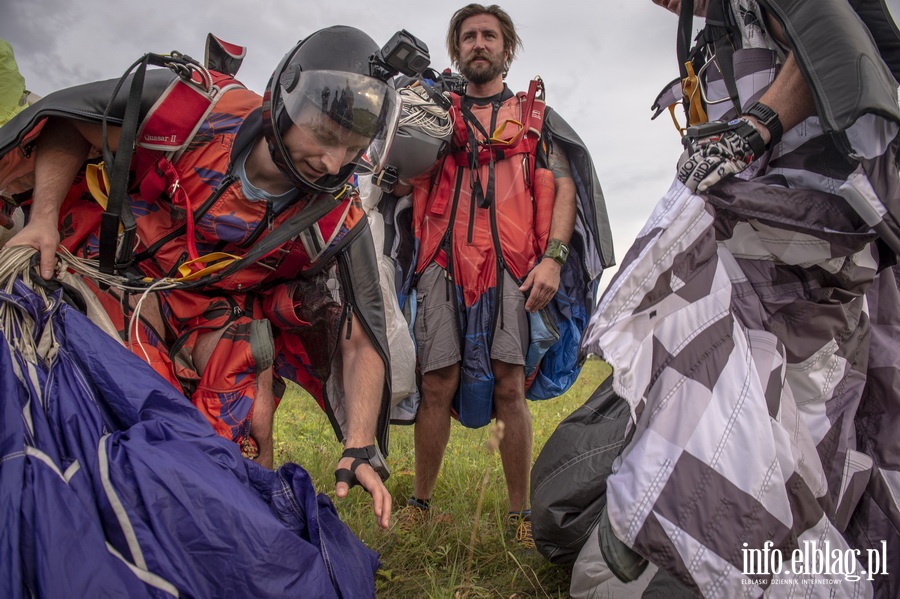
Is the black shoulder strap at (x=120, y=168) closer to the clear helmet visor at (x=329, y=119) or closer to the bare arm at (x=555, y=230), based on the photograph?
the clear helmet visor at (x=329, y=119)

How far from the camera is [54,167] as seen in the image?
2.22 m

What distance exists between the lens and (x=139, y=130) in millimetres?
2211

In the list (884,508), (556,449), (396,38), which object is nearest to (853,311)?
(884,508)

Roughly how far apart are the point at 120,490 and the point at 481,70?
9.93ft

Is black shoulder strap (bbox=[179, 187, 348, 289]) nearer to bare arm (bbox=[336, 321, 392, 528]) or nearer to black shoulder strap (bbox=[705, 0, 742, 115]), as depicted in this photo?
bare arm (bbox=[336, 321, 392, 528])

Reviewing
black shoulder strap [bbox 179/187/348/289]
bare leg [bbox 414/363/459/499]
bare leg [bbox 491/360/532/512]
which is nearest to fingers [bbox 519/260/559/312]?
bare leg [bbox 491/360/532/512]

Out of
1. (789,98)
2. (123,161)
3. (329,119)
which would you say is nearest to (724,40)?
(789,98)

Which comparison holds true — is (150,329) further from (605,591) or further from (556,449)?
(605,591)

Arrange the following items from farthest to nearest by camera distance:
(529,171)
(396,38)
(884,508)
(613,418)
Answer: (529,171), (613,418), (396,38), (884,508)

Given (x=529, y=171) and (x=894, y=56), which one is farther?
(x=529, y=171)

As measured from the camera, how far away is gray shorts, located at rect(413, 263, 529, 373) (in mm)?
3430

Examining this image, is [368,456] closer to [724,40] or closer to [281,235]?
[281,235]

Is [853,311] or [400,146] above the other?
[400,146]

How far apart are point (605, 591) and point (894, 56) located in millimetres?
1945
